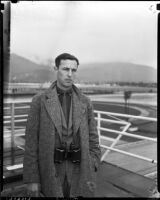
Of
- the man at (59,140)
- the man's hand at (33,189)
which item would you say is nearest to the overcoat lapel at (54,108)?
the man at (59,140)

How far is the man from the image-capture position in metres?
1.25

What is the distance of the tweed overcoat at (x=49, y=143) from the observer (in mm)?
1252

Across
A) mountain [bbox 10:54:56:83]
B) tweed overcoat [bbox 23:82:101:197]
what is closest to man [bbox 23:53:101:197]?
tweed overcoat [bbox 23:82:101:197]

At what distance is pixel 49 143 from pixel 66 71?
36 centimetres

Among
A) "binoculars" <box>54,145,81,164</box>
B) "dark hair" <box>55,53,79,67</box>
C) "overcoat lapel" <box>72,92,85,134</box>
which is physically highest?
"dark hair" <box>55,53,79,67</box>

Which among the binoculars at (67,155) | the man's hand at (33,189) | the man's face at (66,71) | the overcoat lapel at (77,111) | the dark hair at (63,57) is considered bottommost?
the man's hand at (33,189)

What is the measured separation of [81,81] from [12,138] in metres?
0.73

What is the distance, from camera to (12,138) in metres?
1.86

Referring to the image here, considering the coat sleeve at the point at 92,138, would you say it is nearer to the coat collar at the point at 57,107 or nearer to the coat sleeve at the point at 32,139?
the coat collar at the point at 57,107

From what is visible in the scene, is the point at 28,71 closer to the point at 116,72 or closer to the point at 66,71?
the point at 66,71

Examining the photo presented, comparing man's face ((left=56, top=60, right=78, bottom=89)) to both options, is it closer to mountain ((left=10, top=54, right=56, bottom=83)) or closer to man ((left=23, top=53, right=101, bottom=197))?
man ((left=23, top=53, right=101, bottom=197))

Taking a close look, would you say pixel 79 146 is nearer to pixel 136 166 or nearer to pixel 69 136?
pixel 69 136

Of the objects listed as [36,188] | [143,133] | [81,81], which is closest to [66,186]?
[36,188]

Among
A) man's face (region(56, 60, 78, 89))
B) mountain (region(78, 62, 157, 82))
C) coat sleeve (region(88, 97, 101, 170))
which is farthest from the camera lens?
mountain (region(78, 62, 157, 82))
